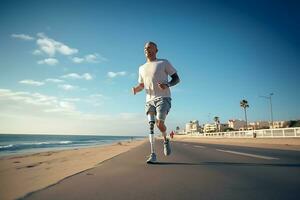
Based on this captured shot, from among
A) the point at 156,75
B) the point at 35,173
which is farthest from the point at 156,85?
the point at 35,173

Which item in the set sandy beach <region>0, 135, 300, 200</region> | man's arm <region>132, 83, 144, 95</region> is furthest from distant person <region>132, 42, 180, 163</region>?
sandy beach <region>0, 135, 300, 200</region>

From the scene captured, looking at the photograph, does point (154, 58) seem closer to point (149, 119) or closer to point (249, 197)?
point (149, 119)

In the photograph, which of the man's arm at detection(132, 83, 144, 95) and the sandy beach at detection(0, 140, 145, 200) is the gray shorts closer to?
the man's arm at detection(132, 83, 144, 95)

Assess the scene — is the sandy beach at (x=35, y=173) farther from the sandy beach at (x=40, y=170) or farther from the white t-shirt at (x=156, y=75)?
the white t-shirt at (x=156, y=75)

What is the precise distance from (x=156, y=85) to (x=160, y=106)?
48 centimetres

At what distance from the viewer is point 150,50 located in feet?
19.5

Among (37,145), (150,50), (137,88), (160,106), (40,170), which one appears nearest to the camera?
(160,106)

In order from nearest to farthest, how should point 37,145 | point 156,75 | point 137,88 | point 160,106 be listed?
1. point 160,106
2. point 156,75
3. point 137,88
4. point 37,145

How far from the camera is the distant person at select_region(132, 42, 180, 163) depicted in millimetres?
5777

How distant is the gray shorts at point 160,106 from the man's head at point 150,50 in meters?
0.95

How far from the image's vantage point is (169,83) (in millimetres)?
5852

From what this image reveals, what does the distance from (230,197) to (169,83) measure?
11.7 feet

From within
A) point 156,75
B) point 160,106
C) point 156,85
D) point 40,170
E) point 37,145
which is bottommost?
point 37,145

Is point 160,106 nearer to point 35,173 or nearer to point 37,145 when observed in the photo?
point 35,173
